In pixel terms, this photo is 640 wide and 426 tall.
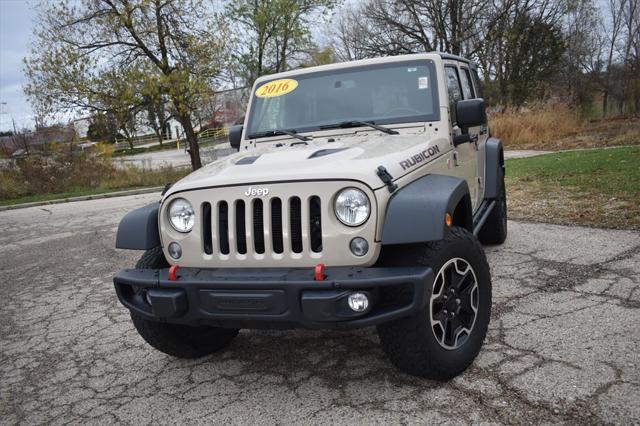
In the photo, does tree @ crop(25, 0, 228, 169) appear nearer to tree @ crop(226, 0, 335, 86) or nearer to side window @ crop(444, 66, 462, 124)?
tree @ crop(226, 0, 335, 86)

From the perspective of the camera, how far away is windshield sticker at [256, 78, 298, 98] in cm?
423

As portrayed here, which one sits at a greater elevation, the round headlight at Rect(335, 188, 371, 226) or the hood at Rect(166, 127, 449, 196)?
the hood at Rect(166, 127, 449, 196)

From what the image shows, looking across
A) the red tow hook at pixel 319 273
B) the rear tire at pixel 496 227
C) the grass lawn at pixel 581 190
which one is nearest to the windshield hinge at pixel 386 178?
the red tow hook at pixel 319 273

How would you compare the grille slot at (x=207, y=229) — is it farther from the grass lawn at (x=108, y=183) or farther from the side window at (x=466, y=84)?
the grass lawn at (x=108, y=183)

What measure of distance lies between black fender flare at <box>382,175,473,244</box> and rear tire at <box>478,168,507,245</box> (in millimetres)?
2666

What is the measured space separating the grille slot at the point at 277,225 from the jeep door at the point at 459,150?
5.12 feet

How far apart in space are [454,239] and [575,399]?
94 centimetres

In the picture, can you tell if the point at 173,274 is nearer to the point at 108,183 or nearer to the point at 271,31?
the point at 108,183

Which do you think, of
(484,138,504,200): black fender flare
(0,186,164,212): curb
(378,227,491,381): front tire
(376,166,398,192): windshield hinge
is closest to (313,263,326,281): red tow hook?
(378,227,491,381): front tire

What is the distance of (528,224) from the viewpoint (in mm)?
6535

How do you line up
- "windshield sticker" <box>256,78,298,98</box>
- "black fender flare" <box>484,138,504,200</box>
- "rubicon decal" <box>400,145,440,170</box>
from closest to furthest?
"rubicon decal" <box>400,145,440,170</box>, "windshield sticker" <box>256,78,298,98</box>, "black fender flare" <box>484,138,504,200</box>

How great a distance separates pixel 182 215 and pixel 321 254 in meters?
0.83

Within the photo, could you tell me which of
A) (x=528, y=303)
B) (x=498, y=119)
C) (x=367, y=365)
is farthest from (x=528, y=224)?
(x=498, y=119)

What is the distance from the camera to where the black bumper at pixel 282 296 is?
2477mm
